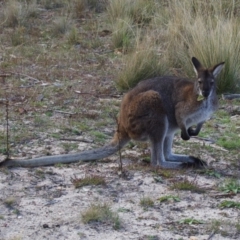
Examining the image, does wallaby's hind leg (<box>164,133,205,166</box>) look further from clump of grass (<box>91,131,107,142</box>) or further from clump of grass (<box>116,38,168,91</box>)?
clump of grass (<box>116,38,168,91</box>)

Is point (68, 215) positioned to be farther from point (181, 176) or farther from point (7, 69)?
point (7, 69)

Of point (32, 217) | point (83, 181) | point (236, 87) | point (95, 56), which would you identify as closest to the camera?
point (32, 217)

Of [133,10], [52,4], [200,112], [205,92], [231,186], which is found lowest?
[52,4]

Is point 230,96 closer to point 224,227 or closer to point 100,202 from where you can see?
point 100,202

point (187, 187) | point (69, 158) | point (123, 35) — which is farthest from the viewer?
point (123, 35)

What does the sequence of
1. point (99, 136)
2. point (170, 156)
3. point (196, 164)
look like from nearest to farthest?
point (196, 164) → point (170, 156) → point (99, 136)

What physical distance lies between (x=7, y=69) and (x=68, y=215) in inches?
195

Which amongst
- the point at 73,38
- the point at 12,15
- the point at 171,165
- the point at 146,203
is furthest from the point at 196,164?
the point at 12,15

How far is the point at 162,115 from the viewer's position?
6.53m

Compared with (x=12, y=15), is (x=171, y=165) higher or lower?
higher

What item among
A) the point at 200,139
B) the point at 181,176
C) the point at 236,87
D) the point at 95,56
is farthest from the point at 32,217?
the point at 95,56

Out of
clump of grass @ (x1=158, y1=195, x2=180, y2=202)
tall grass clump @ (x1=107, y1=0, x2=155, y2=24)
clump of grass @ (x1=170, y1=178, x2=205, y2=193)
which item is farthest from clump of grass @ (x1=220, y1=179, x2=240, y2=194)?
tall grass clump @ (x1=107, y1=0, x2=155, y2=24)

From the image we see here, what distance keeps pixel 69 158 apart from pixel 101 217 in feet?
4.12

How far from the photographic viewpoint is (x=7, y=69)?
1002 cm
